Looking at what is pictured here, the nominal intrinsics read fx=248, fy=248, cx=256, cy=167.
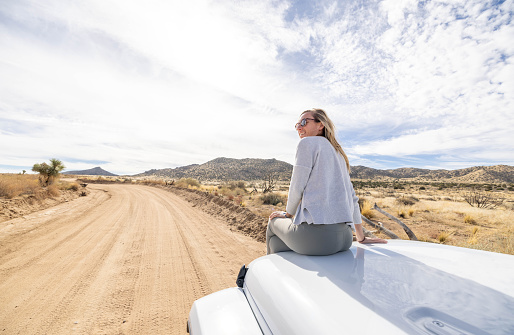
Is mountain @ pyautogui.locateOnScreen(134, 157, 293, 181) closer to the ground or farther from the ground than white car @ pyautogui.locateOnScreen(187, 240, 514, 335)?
farther from the ground

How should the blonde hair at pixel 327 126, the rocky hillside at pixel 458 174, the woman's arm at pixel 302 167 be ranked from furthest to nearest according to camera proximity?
the rocky hillside at pixel 458 174
the blonde hair at pixel 327 126
the woman's arm at pixel 302 167

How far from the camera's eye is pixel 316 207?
6.49 ft

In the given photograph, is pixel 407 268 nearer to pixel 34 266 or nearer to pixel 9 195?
pixel 34 266

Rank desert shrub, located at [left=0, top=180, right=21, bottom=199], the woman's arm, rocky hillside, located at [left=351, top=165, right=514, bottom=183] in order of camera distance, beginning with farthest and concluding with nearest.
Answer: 1. rocky hillside, located at [left=351, top=165, right=514, bottom=183]
2. desert shrub, located at [left=0, top=180, right=21, bottom=199]
3. the woman's arm

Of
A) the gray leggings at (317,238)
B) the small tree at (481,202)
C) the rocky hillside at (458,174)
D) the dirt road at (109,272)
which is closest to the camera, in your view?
the gray leggings at (317,238)

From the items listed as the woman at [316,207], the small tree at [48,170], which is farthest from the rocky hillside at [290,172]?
the woman at [316,207]

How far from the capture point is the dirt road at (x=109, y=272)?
291 cm

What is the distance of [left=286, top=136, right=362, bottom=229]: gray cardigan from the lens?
2.01 meters

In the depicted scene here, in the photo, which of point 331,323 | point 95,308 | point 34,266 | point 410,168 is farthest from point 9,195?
point 410,168

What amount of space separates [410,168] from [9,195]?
12724 centimetres

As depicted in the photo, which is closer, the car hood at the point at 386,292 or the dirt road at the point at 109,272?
the car hood at the point at 386,292

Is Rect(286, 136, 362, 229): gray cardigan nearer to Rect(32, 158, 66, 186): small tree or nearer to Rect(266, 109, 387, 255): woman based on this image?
Rect(266, 109, 387, 255): woman

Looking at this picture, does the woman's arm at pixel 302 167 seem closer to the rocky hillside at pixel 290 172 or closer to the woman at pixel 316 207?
the woman at pixel 316 207

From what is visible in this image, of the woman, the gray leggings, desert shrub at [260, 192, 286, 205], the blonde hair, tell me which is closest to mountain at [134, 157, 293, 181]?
desert shrub at [260, 192, 286, 205]
